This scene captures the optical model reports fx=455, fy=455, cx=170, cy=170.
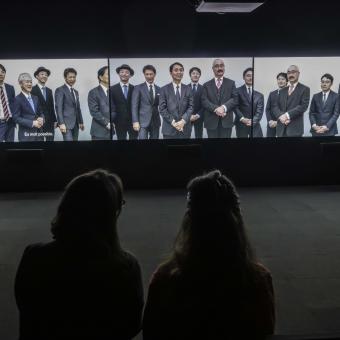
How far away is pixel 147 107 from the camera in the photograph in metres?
6.96

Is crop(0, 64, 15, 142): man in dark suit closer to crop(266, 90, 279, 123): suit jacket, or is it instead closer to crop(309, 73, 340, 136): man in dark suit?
crop(266, 90, 279, 123): suit jacket

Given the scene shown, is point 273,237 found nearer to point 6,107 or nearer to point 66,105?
point 66,105

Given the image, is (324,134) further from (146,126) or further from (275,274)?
(275,274)

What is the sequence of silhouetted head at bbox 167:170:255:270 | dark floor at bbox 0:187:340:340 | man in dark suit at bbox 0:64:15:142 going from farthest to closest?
man in dark suit at bbox 0:64:15:142 → dark floor at bbox 0:187:340:340 → silhouetted head at bbox 167:170:255:270

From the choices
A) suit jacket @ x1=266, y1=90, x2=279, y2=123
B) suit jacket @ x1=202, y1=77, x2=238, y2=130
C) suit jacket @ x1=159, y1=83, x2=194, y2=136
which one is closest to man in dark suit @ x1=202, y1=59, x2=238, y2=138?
suit jacket @ x1=202, y1=77, x2=238, y2=130

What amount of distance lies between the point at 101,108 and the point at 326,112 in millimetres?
3476

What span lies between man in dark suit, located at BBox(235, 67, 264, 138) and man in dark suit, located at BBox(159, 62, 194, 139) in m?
0.75

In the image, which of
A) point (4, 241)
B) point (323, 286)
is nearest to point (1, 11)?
point (4, 241)

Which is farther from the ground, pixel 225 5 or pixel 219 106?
pixel 225 5

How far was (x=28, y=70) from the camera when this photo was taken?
686cm


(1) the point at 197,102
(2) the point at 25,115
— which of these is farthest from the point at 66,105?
(1) the point at 197,102

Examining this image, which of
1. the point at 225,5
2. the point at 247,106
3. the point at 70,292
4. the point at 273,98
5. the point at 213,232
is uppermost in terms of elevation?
the point at 225,5

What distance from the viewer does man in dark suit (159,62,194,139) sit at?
695cm

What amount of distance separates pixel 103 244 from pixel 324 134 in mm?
6179
